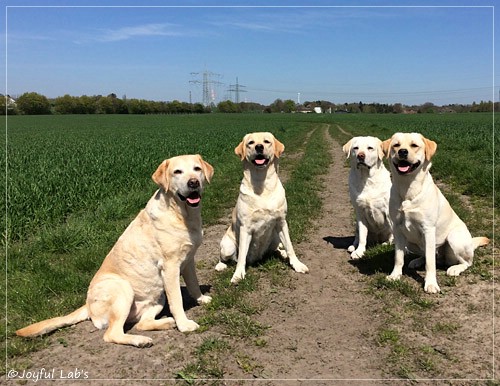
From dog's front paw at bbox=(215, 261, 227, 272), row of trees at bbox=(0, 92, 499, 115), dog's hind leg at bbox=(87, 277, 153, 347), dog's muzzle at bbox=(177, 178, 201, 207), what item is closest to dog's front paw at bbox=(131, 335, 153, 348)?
dog's hind leg at bbox=(87, 277, 153, 347)

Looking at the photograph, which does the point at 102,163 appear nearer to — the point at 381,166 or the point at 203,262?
the point at 203,262

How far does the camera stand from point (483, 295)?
4453 millimetres

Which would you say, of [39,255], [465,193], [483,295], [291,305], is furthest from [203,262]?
[465,193]

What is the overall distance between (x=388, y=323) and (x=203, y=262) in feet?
9.79

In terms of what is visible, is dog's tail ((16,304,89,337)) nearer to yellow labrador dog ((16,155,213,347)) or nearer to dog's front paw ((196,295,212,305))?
yellow labrador dog ((16,155,213,347))

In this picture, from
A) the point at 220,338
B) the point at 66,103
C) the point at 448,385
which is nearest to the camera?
the point at 448,385

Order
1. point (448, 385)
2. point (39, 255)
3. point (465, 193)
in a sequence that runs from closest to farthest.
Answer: point (448, 385), point (39, 255), point (465, 193)

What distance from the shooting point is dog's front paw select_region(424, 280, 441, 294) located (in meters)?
4.59

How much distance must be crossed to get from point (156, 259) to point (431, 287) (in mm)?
3218

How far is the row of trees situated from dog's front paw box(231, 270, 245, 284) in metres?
91.4

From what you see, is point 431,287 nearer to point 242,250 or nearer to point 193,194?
point 242,250

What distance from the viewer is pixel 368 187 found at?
19.6ft

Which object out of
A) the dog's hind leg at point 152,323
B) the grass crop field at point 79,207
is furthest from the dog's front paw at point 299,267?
the dog's hind leg at point 152,323

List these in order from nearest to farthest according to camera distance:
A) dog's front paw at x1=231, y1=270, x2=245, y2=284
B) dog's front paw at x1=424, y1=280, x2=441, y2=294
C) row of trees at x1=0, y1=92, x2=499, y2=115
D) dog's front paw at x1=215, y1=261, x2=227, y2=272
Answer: dog's front paw at x1=424, y1=280, x2=441, y2=294 < dog's front paw at x1=231, y1=270, x2=245, y2=284 < dog's front paw at x1=215, y1=261, x2=227, y2=272 < row of trees at x1=0, y1=92, x2=499, y2=115
